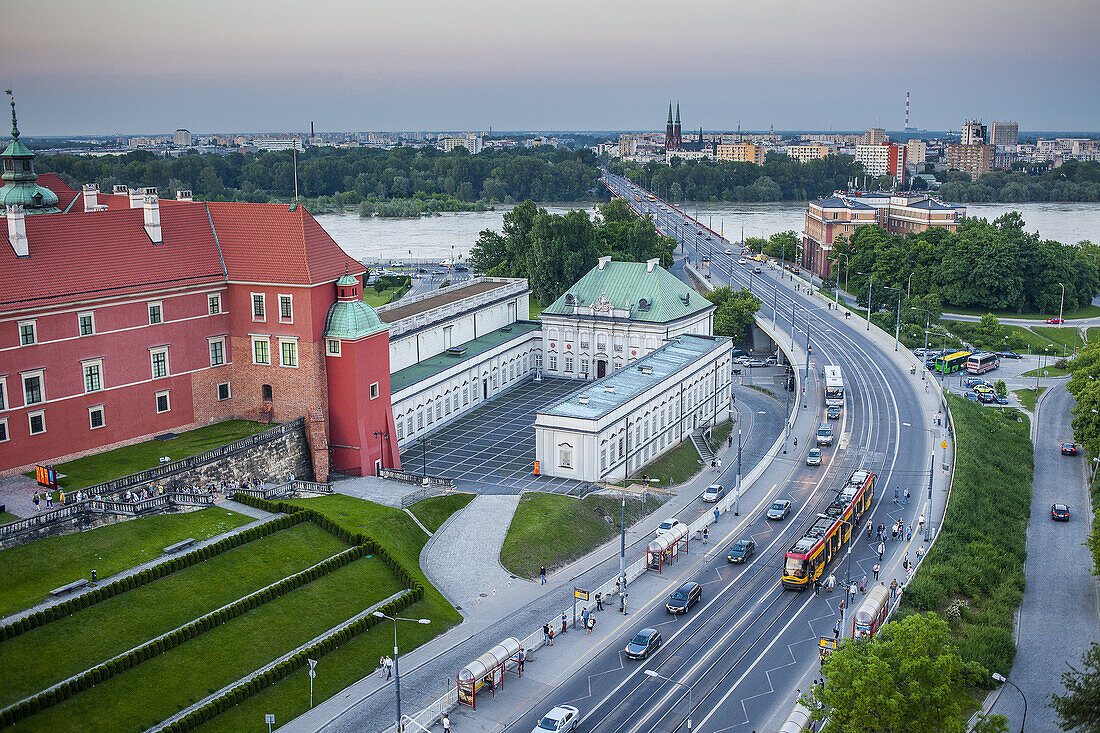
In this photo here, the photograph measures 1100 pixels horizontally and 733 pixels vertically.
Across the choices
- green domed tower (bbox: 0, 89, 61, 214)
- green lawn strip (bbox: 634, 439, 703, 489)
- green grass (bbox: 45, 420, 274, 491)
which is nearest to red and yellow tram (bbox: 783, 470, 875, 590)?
green lawn strip (bbox: 634, 439, 703, 489)

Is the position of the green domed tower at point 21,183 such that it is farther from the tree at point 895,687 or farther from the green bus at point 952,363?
the green bus at point 952,363

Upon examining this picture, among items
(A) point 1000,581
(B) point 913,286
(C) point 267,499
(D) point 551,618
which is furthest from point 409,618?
(B) point 913,286

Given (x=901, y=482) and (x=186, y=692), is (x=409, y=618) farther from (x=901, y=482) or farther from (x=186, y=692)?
(x=901, y=482)

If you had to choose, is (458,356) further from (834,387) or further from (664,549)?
(834,387)

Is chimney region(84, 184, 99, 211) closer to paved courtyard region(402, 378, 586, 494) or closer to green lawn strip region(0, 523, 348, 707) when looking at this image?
paved courtyard region(402, 378, 586, 494)

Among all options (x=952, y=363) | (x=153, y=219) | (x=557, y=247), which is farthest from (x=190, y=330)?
(x=952, y=363)
